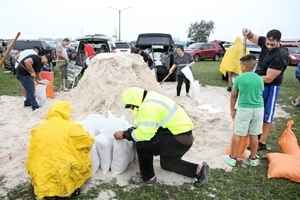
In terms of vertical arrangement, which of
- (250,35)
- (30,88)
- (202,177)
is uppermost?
(250,35)

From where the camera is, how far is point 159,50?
571 inches

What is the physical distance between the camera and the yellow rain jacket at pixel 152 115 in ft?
12.7

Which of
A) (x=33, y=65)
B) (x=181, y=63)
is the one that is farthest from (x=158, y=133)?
(x=181, y=63)

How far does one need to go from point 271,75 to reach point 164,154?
6.33 ft

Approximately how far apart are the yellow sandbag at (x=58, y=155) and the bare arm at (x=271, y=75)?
259 cm

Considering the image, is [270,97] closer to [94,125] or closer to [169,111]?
[169,111]

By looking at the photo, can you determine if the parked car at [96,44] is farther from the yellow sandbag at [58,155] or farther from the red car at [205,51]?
the red car at [205,51]

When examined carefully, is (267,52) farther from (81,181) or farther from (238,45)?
(238,45)

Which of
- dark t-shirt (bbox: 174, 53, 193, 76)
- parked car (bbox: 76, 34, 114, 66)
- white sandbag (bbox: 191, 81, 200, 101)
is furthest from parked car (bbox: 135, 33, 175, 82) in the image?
white sandbag (bbox: 191, 81, 200, 101)

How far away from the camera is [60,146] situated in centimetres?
376

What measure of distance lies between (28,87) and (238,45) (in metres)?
6.17

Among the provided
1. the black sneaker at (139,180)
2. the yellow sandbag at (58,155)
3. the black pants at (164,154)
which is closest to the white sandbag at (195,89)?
the black pants at (164,154)

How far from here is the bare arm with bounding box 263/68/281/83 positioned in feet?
16.5

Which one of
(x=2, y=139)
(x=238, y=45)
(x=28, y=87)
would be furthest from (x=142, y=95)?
(x=238, y=45)
